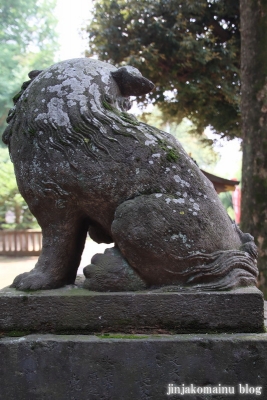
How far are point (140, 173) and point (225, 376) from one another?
0.94 meters

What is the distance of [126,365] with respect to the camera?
5.30 feet

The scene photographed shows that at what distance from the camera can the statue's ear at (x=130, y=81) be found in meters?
2.05

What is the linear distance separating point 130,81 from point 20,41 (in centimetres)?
1793

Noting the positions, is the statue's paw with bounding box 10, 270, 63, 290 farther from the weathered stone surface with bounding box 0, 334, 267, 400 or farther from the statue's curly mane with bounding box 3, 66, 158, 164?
the statue's curly mane with bounding box 3, 66, 158, 164

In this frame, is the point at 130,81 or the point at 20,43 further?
the point at 20,43

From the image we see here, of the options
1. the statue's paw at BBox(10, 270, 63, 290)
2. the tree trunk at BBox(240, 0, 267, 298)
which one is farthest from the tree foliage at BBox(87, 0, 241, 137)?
the statue's paw at BBox(10, 270, 63, 290)

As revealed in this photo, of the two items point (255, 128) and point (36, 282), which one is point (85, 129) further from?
point (255, 128)

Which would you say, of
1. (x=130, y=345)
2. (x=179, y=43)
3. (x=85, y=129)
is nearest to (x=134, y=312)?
(x=130, y=345)

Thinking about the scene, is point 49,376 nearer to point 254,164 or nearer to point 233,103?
point 254,164

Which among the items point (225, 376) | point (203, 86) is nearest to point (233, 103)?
point (203, 86)

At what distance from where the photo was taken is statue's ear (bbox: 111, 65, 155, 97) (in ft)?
6.74

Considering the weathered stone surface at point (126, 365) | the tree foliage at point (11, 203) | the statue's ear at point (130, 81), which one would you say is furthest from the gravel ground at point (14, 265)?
the weathered stone surface at point (126, 365)

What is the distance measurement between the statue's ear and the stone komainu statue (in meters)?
0.12

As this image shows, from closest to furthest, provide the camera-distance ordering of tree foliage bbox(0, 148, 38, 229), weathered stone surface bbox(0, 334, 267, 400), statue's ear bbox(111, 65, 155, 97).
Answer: weathered stone surface bbox(0, 334, 267, 400), statue's ear bbox(111, 65, 155, 97), tree foliage bbox(0, 148, 38, 229)
